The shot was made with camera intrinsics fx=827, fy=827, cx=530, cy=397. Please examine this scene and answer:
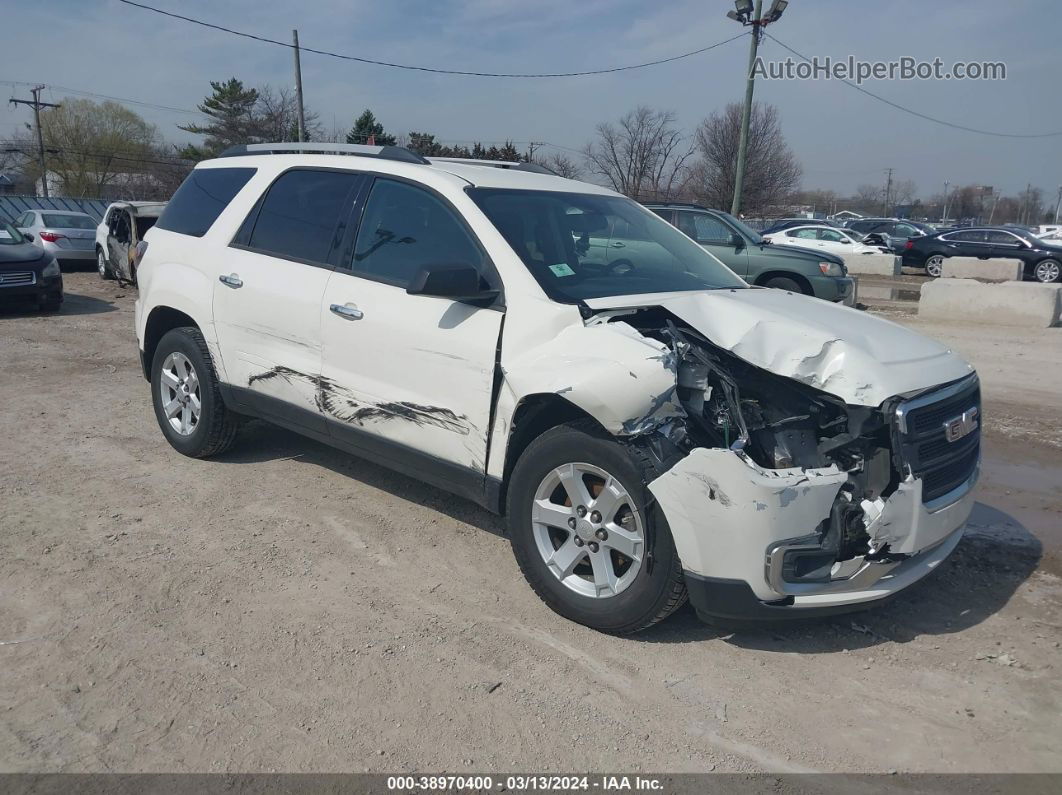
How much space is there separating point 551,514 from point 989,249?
2409 centimetres

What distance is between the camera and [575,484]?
3492 mm

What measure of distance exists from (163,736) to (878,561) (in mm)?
2707

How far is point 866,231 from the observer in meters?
32.5

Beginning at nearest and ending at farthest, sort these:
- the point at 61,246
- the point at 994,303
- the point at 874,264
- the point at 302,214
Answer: the point at 302,214, the point at 994,303, the point at 61,246, the point at 874,264

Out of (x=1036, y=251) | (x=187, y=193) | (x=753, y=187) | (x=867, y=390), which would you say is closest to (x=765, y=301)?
(x=867, y=390)

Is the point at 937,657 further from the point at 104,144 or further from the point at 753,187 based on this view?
the point at 104,144

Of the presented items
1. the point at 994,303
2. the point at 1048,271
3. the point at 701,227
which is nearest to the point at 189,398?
the point at 701,227

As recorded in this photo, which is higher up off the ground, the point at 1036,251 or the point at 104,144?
the point at 104,144

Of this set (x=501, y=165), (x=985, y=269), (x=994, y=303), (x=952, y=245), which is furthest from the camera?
(x=952, y=245)

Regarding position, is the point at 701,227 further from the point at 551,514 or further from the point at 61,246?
the point at 61,246

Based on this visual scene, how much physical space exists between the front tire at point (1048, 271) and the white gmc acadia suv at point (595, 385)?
21808mm

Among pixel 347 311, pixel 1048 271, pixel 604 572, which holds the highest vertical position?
pixel 347 311

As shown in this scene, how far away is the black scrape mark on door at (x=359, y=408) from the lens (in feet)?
13.0

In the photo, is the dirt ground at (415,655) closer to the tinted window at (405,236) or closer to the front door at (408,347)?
the front door at (408,347)
